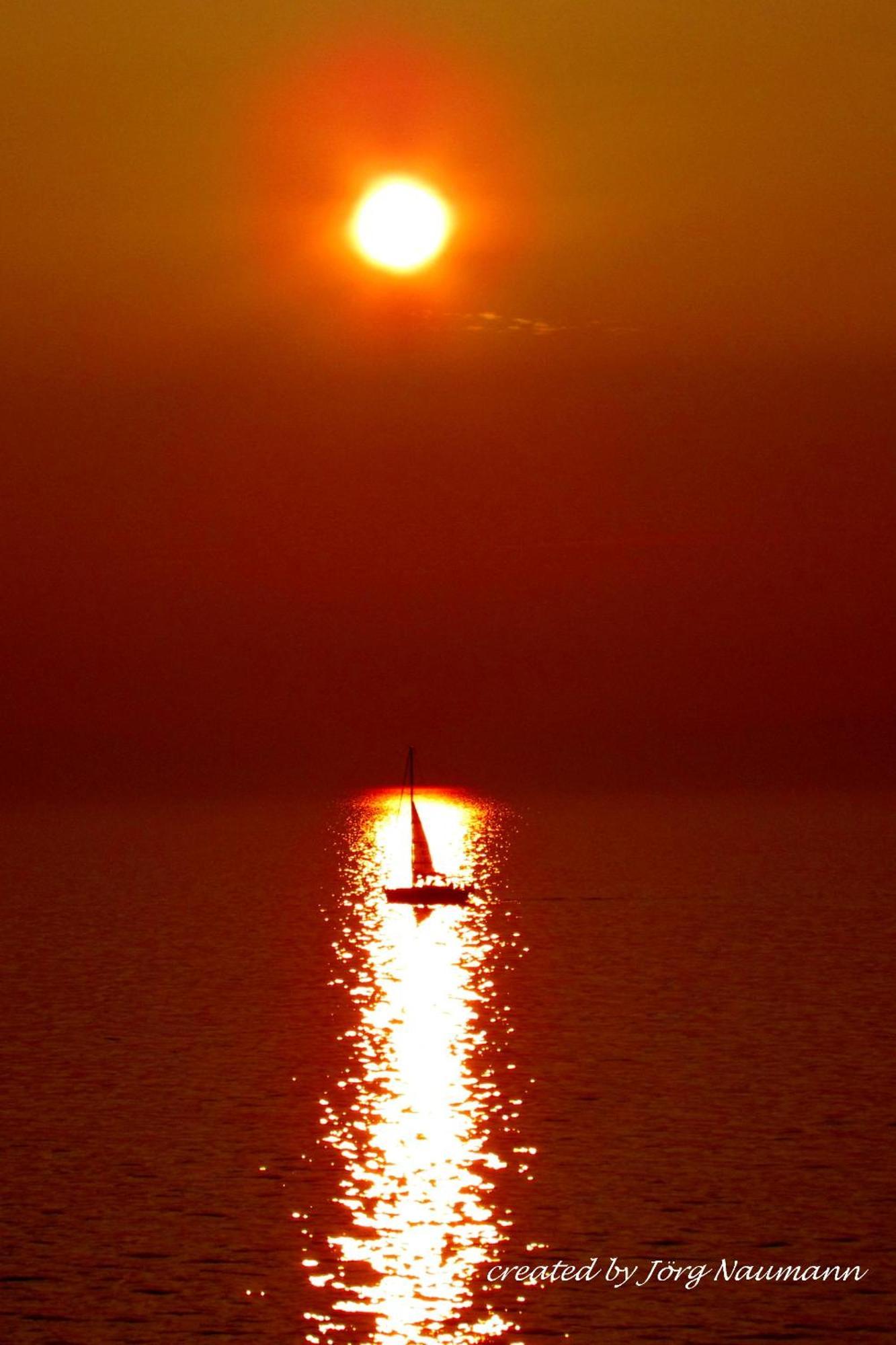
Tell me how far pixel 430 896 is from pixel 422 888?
5.92 ft

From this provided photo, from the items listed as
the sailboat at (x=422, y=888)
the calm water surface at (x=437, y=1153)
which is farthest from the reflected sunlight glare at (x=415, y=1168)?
the sailboat at (x=422, y=888)

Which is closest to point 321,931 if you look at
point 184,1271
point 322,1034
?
point 322,1034

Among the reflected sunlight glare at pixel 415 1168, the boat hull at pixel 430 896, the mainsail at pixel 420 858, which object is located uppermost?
the mainsail at pixel 420 858

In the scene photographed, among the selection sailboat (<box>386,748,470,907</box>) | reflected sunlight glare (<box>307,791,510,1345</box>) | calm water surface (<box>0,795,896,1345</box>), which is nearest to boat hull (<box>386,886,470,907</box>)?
sailboat (<box>386,748,470,907</box>)

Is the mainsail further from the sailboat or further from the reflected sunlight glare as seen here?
the reflected sunlight glare

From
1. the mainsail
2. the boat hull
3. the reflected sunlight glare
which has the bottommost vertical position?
the reflected sunlight glare

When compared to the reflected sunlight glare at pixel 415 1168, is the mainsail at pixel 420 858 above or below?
above

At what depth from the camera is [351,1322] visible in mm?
43344

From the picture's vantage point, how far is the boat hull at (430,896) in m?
175

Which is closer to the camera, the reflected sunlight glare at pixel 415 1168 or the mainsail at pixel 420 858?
the reflected sunlight glare at pixel 415 1168

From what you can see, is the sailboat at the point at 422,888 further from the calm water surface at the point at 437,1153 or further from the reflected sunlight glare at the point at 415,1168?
the reflected sunlight glare at the point at 415,1168

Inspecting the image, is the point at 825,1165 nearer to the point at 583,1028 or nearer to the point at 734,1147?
the point at 734,1147

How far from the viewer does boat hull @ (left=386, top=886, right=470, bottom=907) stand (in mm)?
175375

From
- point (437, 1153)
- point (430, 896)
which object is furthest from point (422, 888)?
point (437, 1153)
